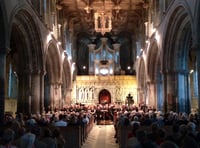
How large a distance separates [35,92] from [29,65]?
5.98ft

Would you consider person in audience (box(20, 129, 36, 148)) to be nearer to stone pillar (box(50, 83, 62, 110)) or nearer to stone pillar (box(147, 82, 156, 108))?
stone pillar (box(50, 83, 62, 110))

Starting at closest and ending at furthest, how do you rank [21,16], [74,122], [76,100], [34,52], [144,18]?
[74,122] → [21,16] → [34,52] → [144,18] → [76,100]

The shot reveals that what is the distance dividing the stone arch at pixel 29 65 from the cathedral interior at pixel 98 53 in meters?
0.06

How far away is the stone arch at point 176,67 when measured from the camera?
1964 centimetres

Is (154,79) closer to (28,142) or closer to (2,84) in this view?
(2,84)

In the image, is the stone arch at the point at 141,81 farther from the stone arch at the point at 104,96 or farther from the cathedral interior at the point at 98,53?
the stone arch at the point at 104,96

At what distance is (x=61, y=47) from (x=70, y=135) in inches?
703

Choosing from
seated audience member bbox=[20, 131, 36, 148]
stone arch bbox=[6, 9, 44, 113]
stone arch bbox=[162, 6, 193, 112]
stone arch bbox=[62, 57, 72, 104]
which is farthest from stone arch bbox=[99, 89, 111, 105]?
seated audience member bbox=[20, 131, 36, 148]

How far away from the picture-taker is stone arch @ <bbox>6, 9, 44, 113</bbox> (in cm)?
1967

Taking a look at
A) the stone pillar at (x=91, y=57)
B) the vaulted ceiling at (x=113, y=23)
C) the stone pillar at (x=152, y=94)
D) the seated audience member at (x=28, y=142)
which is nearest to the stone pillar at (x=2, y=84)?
the seated audience member at (x=28, y=142)

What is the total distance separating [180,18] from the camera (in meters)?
18.3

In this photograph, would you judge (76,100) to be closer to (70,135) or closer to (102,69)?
(102,69)

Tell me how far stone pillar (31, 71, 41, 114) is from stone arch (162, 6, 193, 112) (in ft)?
27.6

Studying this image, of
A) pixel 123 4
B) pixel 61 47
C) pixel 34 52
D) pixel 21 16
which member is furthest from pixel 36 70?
pixel 123 4
